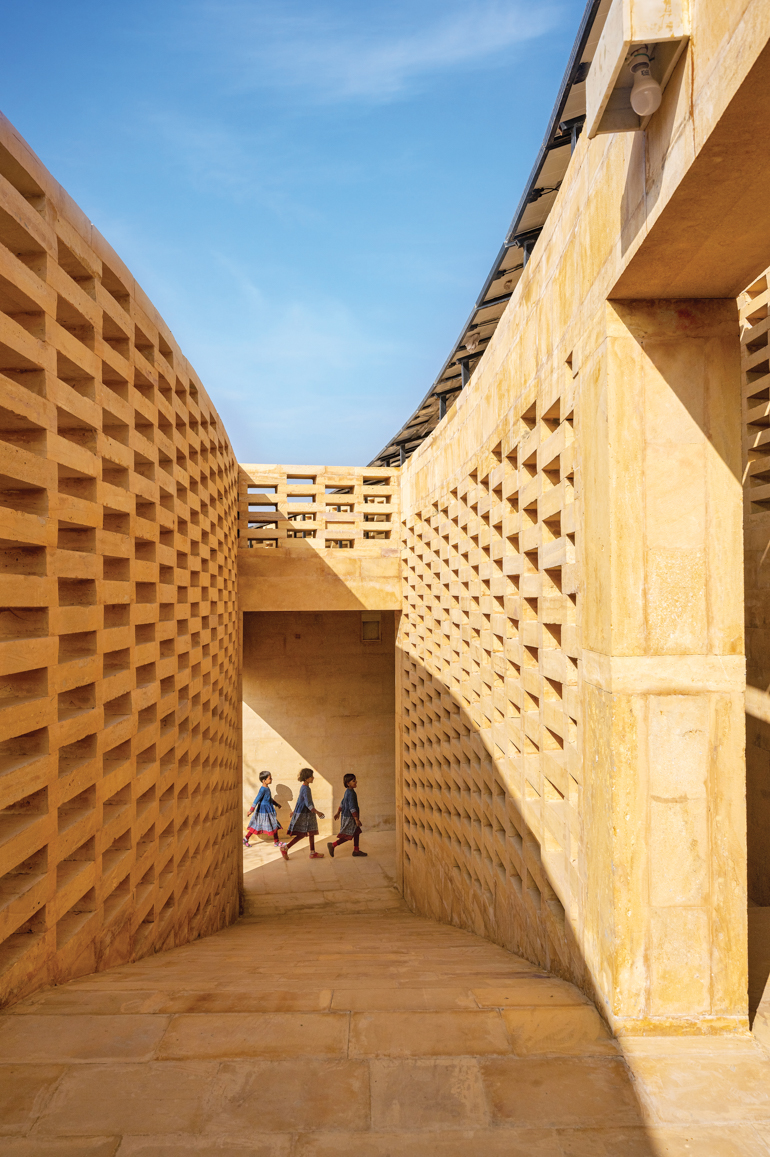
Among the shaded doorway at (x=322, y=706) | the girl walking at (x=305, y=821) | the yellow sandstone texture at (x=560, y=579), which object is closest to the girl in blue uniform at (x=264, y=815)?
the girl walking at (x=305, y=821)

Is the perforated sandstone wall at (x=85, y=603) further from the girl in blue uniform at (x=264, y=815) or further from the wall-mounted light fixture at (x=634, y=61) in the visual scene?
the girl in blue uniform at (x=264, y=815)

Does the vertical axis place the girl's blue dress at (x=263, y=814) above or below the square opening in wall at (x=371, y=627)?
below

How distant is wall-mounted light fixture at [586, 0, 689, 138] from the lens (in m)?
1.55

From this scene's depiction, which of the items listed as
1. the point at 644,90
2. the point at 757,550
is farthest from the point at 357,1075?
the point at 757,550

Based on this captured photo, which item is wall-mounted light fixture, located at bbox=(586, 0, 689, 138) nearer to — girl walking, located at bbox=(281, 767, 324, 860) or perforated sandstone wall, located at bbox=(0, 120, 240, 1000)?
perforated sandstone wall, located at bbox=(0, 120, 240, 1000)

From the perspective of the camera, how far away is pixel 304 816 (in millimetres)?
9516

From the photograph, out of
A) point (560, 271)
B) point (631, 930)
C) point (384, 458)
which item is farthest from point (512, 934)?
point (384, 458)

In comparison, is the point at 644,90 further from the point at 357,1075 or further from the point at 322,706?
the point at 322,706

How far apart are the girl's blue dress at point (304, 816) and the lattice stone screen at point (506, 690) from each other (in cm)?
284

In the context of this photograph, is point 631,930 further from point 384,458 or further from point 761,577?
point 384,458

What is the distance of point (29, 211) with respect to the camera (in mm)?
2328

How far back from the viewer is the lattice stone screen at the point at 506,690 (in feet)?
9.25

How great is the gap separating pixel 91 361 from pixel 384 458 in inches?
448

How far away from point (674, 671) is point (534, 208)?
14.3 ft
